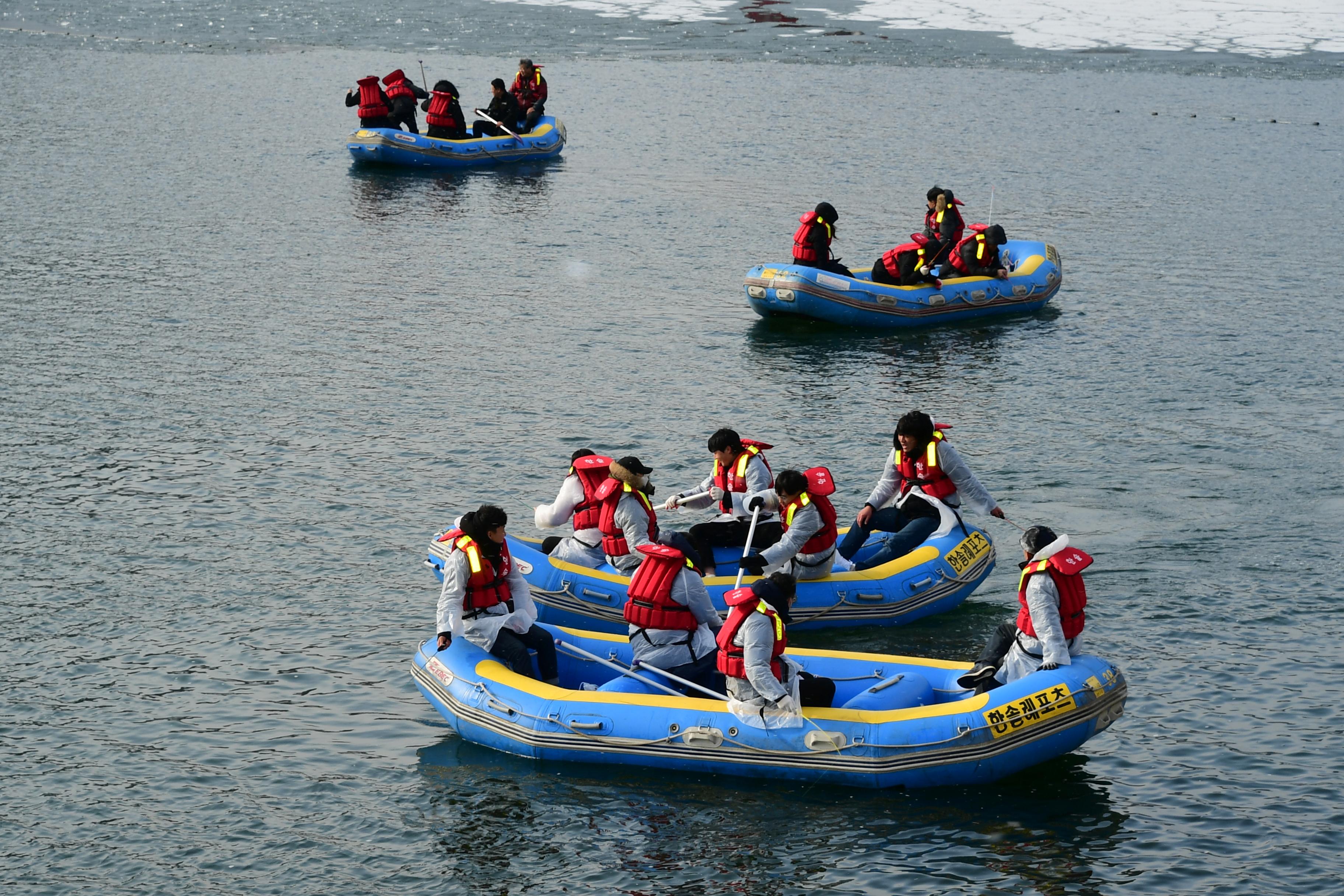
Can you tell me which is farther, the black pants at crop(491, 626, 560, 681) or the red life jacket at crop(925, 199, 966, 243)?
the red life jacket at crop(925, 199, 966, 243)

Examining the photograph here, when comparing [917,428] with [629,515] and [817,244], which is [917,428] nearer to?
[629,515]

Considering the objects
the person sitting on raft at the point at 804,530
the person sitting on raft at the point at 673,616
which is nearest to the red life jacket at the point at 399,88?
the person sitting on raft at the point at 804,530

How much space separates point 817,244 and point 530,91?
14.0 m

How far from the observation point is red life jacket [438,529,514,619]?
11688 mm

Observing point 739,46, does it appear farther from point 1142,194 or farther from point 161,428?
point 161,428

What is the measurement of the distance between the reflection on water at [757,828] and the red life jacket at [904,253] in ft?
41.7

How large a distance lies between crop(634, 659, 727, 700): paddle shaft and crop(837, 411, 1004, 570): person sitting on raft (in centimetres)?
294

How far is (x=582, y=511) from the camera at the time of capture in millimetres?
13711

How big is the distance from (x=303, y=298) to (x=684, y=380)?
6.91 metres

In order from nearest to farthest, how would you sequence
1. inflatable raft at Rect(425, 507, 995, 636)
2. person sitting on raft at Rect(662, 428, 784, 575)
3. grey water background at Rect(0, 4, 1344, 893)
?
grey water background at Rect(0, 4, 1344, 893), inflatable raft at Rect(425, 507, 995, 636), person sitting on raft at Rect(662, 428, 784, 575)

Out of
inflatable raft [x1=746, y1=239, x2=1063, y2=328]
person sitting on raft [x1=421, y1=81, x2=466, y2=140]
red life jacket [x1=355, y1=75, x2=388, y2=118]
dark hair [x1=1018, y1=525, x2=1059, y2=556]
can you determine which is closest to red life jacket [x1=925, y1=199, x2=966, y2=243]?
inflatable raft [x1=746, y1=239, x2=1063, y2=328]

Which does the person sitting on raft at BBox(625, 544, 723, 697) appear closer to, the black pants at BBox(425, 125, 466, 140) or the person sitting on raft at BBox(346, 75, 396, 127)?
the person sitting on raft at BBox(346, 75, 396, 127)

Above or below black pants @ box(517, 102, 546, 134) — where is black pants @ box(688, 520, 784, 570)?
below

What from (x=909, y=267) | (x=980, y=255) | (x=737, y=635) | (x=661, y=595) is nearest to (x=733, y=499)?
(x=661, y=595)
